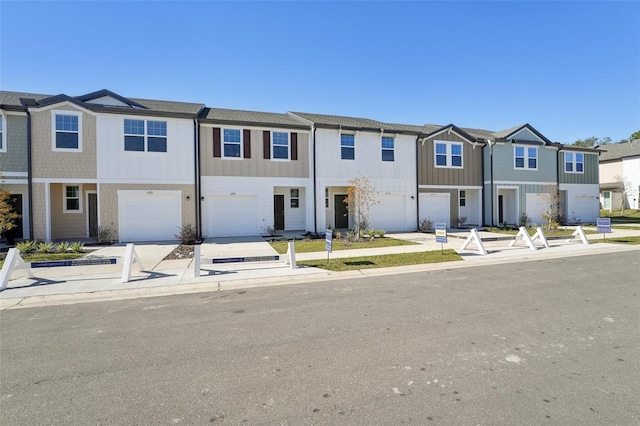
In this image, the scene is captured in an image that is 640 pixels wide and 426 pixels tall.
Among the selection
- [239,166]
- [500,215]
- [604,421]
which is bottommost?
[604,421]

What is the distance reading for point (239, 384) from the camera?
124 inches

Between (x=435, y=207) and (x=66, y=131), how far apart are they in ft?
66.8

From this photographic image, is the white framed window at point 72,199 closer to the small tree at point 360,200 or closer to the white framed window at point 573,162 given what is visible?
the small tree at point 360,200

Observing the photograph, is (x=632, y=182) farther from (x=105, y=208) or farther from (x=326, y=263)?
(x=105, y=208)

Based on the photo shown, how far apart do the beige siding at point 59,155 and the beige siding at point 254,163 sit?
483 cm

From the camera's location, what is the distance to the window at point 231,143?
15992 mm

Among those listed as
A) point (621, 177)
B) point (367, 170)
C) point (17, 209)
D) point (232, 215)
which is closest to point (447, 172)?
point (367, 170)

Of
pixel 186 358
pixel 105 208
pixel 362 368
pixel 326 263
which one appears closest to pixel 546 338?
pixel 362 368

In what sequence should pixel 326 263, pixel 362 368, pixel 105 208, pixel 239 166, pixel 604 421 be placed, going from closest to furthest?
pixel 604 421 → pixel 362 368 → pixel 326 263 → pixel 105 208 → pixel 239 166

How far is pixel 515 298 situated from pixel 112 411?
647cm

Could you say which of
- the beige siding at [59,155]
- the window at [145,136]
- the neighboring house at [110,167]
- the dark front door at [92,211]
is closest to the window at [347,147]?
the neighboring house at [110,167]

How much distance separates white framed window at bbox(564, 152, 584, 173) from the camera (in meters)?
23.4

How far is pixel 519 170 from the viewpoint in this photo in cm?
2180

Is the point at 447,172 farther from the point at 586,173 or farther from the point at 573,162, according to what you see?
the point at 586,173
